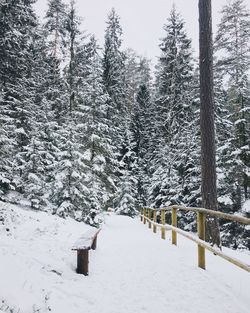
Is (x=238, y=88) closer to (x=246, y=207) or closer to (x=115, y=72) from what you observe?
(x=246, y=207)

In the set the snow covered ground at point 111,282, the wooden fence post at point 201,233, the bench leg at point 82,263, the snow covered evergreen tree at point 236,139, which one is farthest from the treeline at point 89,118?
the wooden fence post at point 201,233

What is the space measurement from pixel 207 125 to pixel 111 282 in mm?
5338

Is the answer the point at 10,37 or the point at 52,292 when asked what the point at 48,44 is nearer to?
the point at 10,37

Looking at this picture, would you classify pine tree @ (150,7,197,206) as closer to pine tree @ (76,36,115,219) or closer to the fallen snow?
pine tree @ (76,36,115,219)

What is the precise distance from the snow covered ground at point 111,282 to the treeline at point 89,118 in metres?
9.20

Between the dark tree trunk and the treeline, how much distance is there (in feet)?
28.9

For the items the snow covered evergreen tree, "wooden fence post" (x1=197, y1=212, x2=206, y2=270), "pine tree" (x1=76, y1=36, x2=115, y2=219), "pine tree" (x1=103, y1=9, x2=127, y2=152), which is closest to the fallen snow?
the snow covered evergreen tree

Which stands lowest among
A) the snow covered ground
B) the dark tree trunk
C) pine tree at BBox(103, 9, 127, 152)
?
the snow covered ground

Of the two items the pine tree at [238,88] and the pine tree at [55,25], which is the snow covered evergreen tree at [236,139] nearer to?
the pine tree at [238,88]

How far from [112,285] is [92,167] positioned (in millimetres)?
13774

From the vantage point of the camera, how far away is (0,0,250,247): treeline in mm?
17734

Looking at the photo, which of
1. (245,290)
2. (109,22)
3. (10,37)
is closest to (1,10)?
(10,37)

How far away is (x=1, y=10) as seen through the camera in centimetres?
1731

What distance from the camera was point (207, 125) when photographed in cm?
940
